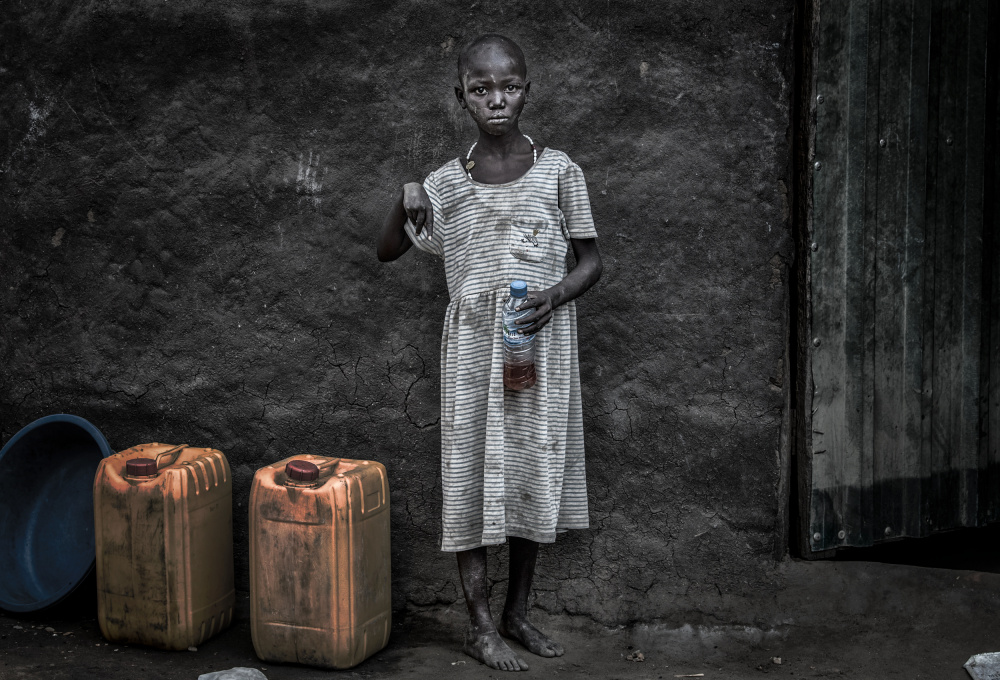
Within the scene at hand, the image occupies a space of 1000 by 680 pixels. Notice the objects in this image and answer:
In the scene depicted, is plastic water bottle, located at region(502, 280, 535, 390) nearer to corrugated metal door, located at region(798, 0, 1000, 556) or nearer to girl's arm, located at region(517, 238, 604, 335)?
girl's arm, located at region(517, 238, 604, 335)

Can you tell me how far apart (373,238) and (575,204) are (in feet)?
2.61

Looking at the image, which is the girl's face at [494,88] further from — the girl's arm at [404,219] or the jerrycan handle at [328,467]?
the jerrycan handle at [328,467]

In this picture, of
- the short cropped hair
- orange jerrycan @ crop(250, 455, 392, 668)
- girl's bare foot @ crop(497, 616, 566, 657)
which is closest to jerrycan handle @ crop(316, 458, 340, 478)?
orange jerrycan @ crop(250, 455, 392, 668)

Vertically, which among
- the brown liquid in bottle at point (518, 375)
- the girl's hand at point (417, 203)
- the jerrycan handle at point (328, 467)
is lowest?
the jerrycan handle at point (328, 467)

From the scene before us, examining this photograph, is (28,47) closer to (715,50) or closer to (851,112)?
(715,50)

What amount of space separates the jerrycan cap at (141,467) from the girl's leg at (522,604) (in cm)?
117

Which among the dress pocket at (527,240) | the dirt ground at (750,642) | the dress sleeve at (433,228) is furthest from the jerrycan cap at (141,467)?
the dress pocket at (527,240)

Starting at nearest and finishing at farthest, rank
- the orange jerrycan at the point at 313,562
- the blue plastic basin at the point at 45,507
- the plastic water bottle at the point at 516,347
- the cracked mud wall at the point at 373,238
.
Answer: the plastic water bottle at the point at 516,347
the orange jerrycan at the point at 313,562
the cracked mud wall at the point at 373,238
the blue plastic basin at the point at 45,507

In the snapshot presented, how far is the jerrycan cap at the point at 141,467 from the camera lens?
3221 mm

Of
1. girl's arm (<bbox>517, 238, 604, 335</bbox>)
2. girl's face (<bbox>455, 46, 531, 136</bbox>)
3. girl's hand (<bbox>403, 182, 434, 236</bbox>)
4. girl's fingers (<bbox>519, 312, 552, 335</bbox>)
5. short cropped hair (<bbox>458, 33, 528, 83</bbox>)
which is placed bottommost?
girl's fingers (<bbox>519, 312, 552, 335</bbox>)

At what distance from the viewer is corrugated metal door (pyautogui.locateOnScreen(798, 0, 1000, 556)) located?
3320 millimetres

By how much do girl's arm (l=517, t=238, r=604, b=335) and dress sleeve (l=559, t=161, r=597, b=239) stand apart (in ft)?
0.13

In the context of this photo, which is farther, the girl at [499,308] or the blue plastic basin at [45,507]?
the blue plastic basin at [45,507]

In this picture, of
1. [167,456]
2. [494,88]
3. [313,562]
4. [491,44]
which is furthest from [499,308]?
[167,456]
